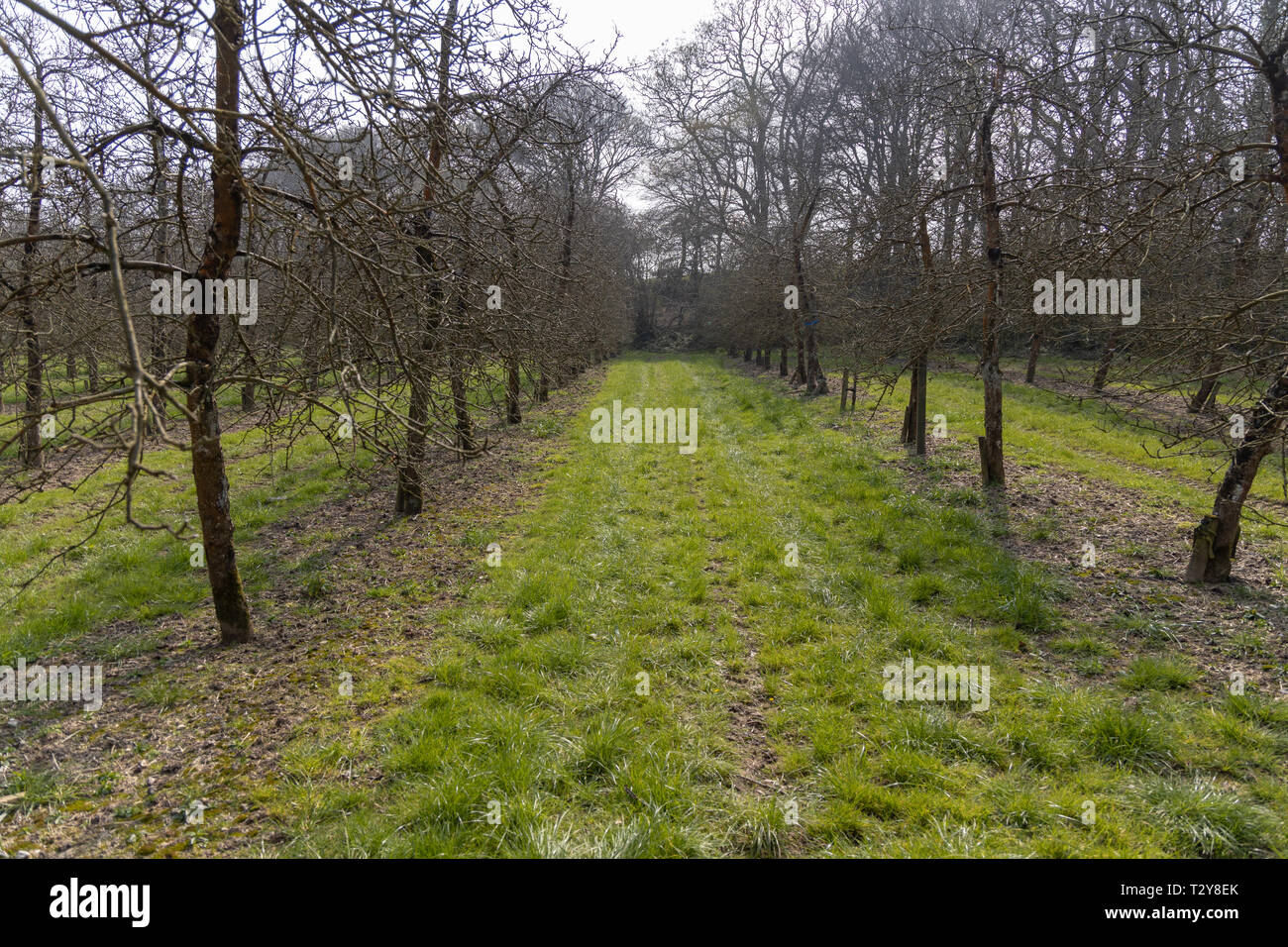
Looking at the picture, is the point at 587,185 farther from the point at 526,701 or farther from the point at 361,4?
the point at 526,701

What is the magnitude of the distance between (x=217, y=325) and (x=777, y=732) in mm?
4406

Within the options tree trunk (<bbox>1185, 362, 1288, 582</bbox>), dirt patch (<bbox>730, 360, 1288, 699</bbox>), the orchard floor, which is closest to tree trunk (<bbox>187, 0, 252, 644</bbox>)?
the orchard floor

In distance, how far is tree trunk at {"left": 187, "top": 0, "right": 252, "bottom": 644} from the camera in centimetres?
378

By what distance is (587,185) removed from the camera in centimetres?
2095

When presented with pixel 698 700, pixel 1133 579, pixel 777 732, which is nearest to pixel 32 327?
pixel 698 700

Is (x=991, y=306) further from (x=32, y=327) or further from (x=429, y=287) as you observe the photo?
(x=32, y=327)

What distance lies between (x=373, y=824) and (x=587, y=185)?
2121 centimetres

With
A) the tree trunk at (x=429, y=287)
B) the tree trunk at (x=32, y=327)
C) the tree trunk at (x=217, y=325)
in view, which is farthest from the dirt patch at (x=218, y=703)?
the tree trunk at (x=32, y=327)

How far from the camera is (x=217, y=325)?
162 inches

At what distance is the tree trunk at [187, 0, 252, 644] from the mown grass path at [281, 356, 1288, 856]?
5.02 ft

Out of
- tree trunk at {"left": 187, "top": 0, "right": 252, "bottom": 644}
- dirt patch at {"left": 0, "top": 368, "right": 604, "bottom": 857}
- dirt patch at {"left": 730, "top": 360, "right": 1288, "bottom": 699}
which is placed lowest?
dirt patch at {"left": 0, "top": 368, "right": 604, "bottom": 857}

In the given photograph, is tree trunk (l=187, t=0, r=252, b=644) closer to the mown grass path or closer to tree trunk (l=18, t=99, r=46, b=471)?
tree trunk (l=18, t=99, r=46, b=471)

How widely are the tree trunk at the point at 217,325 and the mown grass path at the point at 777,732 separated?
1.53m

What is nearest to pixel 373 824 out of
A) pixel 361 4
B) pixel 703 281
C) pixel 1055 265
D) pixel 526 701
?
pixel 526 701
